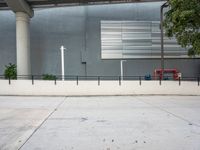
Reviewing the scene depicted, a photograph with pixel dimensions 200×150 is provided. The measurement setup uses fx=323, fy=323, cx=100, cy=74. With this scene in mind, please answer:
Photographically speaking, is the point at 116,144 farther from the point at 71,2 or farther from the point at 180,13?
the point at 71,2

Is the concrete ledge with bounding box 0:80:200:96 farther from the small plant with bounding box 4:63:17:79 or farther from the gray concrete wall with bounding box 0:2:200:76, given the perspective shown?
the gray concrete wall with bounding box 0:2:200:76

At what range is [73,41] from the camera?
35.8 m

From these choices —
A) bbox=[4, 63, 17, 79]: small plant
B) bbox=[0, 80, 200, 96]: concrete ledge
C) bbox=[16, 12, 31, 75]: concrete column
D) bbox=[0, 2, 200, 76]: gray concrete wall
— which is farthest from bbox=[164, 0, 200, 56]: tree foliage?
bbox=[4, 63, 17, 79]: small plant

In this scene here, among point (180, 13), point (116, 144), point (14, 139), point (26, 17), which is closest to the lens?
point (116, 144)

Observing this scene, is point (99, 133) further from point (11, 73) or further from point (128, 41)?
point (128, 41)

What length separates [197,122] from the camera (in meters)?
10.2

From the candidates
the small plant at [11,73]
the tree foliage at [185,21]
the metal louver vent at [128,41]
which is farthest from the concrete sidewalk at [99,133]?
the metal louver vent at [128,41]

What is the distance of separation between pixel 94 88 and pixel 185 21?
359 inches

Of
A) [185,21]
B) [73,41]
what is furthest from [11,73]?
[185,21]

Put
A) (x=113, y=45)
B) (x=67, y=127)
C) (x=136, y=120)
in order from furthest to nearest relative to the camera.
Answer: (x=113, y=45), (x=136, y=120), (x=67, y=127)

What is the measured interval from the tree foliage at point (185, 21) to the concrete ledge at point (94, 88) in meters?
5.10

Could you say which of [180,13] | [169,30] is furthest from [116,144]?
[169,30]

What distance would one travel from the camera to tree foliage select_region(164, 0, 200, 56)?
65.0 ft

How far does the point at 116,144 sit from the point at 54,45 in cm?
2959
